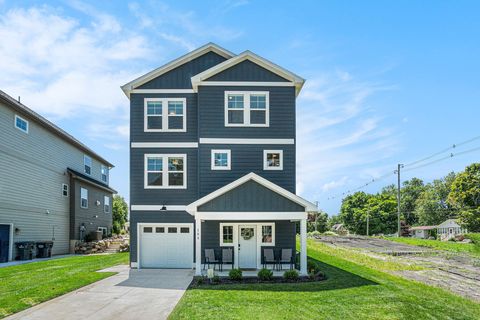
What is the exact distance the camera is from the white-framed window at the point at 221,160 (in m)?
16.8

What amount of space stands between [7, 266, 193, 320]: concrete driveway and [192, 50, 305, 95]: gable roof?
809cm

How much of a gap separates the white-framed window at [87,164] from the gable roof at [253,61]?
58.5 ft

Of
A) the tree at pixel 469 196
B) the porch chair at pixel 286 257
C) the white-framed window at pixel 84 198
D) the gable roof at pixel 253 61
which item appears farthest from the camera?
the tree at pixel 469 196

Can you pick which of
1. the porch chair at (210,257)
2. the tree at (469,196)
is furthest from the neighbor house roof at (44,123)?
the tree at (469,196)

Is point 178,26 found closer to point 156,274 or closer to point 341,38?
point 341,38

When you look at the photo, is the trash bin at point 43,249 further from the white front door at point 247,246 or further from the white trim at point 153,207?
the white front door at point 247,246

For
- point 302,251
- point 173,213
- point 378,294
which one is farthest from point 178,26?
point 378,294

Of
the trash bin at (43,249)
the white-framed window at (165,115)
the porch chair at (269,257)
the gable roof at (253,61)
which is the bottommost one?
the trash bin at (43,249)

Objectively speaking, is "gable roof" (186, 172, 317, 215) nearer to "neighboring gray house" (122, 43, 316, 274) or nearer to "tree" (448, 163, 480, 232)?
"neighboring gray house" (122, 43, 316, 274)

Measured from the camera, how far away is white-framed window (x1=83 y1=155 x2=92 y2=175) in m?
31.2

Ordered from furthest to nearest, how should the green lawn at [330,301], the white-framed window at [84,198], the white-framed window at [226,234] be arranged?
the white-framed window at [84,198] < the white-framed window at [226,234] < the green lawn at [330,301]

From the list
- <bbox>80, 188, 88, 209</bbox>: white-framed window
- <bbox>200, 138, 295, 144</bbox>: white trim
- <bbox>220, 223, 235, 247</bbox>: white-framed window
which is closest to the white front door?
<bbox>220, 223, 235, 247</bbox>: white-framed window

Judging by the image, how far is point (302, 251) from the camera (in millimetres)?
14094

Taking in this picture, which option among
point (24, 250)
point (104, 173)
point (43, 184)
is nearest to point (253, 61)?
point (43, 184)
